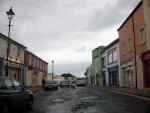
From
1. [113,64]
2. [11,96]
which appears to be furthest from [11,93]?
[113,64]

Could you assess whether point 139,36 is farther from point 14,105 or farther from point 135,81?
point 14,105

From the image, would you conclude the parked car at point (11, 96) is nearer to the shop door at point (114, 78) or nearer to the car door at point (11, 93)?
the car door at point (11, 93)

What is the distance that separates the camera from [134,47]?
3841cm

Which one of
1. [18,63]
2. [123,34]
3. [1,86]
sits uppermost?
[123,34]

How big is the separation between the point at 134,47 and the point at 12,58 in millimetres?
16187

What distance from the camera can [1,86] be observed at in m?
12.5

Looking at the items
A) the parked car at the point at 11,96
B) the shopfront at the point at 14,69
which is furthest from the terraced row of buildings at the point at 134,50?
the parked car at the point at 11,96

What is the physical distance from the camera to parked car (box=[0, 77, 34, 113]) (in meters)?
12.1

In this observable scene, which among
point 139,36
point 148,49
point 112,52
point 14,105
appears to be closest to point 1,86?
point 14,105

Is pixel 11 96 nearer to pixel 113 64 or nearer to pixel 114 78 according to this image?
pixel 113 64

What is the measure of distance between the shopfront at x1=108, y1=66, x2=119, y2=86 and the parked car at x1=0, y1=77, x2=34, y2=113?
125 ft

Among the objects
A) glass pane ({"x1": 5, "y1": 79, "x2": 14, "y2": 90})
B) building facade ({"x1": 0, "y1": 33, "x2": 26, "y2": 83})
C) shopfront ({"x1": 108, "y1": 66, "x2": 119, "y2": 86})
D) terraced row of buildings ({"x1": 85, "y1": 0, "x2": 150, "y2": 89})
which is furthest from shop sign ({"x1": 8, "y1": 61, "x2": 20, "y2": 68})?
glass pane ({"x1": 5, "y1": 79, "x2": 14, "y2": 90})

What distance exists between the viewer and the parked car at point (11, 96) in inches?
477

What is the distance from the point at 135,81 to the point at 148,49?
657 centimetres
